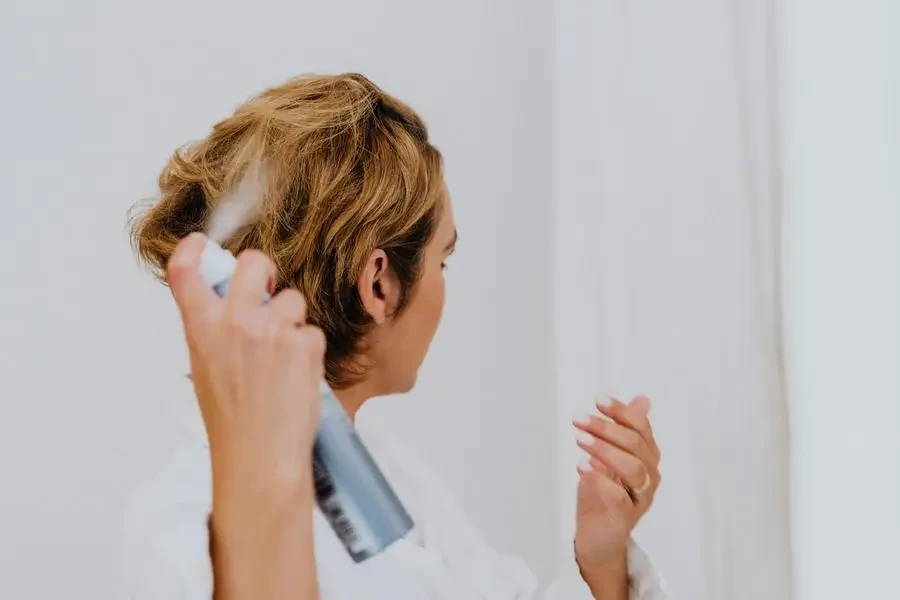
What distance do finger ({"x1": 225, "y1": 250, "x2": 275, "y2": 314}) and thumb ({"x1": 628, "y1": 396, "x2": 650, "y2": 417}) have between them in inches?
12.6

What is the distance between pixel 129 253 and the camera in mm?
740

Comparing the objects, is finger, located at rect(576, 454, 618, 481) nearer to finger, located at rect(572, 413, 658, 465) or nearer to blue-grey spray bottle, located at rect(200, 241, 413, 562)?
finger, located at rect(572, 413, 658, 465)

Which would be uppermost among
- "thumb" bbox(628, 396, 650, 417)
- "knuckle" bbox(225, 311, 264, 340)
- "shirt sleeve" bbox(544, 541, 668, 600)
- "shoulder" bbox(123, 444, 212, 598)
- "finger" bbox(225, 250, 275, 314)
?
"finger" bbox(225, 250, 275, 314)

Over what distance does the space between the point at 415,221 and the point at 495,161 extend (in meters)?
0.21

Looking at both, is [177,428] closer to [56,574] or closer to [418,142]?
[56,574]

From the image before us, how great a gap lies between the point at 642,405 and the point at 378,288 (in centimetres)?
20

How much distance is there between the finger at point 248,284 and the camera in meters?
0.40

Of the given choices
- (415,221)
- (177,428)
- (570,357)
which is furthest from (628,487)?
(177,428)

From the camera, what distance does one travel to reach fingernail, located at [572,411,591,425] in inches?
25.9

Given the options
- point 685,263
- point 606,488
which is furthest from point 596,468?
point 685,263

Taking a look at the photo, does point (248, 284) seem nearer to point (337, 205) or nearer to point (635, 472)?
point (337, 205)

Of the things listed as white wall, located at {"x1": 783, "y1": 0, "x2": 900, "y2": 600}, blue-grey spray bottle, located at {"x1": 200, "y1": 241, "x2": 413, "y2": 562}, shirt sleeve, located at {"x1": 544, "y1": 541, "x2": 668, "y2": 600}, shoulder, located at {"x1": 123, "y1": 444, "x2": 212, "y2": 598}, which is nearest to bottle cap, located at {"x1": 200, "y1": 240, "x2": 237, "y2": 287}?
blue-grey spray bottle, located at {"x1": 200, "y1": 241, "x2": 413, "y2": 562}

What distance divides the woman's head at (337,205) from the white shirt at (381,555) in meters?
0.11

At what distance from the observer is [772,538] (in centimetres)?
52
